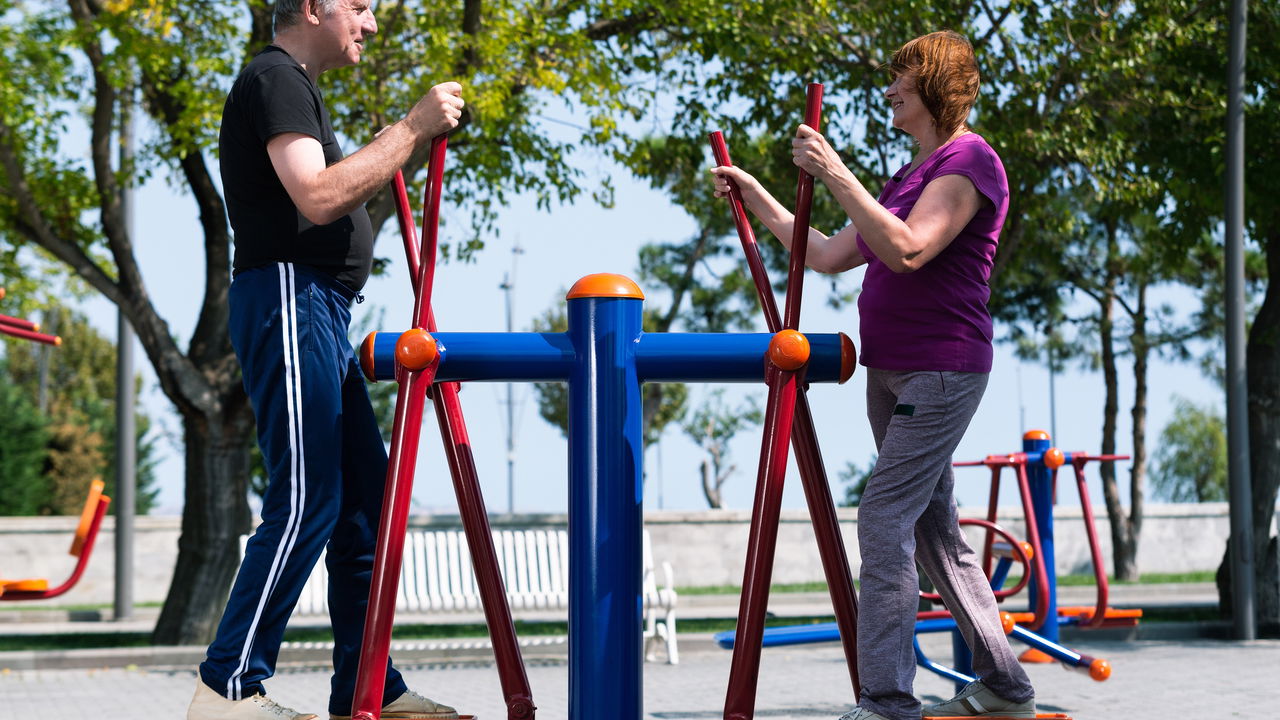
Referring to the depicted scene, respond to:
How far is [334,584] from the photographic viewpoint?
3268mm

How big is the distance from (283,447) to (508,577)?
304 inches

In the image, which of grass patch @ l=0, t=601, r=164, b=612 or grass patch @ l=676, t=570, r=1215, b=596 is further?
grass patch @ l=676, t=570, r=1215, b=596

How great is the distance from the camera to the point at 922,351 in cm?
295

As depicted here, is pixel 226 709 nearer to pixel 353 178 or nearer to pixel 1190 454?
pixel 353 178

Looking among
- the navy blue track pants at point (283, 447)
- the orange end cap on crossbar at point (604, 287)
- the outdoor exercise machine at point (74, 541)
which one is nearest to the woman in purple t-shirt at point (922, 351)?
the orange end cap on crossbar at point (604, 287)

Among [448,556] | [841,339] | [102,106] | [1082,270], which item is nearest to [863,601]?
[841,339]

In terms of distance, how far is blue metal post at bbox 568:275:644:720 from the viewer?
2.59 m

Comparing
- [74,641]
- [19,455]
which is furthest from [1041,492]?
[19,455]

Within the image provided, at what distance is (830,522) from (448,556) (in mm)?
8259

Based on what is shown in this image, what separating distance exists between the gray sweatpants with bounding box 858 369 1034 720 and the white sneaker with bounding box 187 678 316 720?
1.21 meters

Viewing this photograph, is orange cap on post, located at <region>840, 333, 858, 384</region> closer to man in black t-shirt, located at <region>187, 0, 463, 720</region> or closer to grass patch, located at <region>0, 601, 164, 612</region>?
man in black t-shirt, located at <region>187, 0, 463, 720</region>

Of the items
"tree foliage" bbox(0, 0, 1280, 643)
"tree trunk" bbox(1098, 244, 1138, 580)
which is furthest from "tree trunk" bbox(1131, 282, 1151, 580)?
"tree foliage" bbox(0, 0, 1280, 643)

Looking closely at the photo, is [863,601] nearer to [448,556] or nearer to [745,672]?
[745,672]

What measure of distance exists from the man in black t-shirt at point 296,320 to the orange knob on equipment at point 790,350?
86 cm
